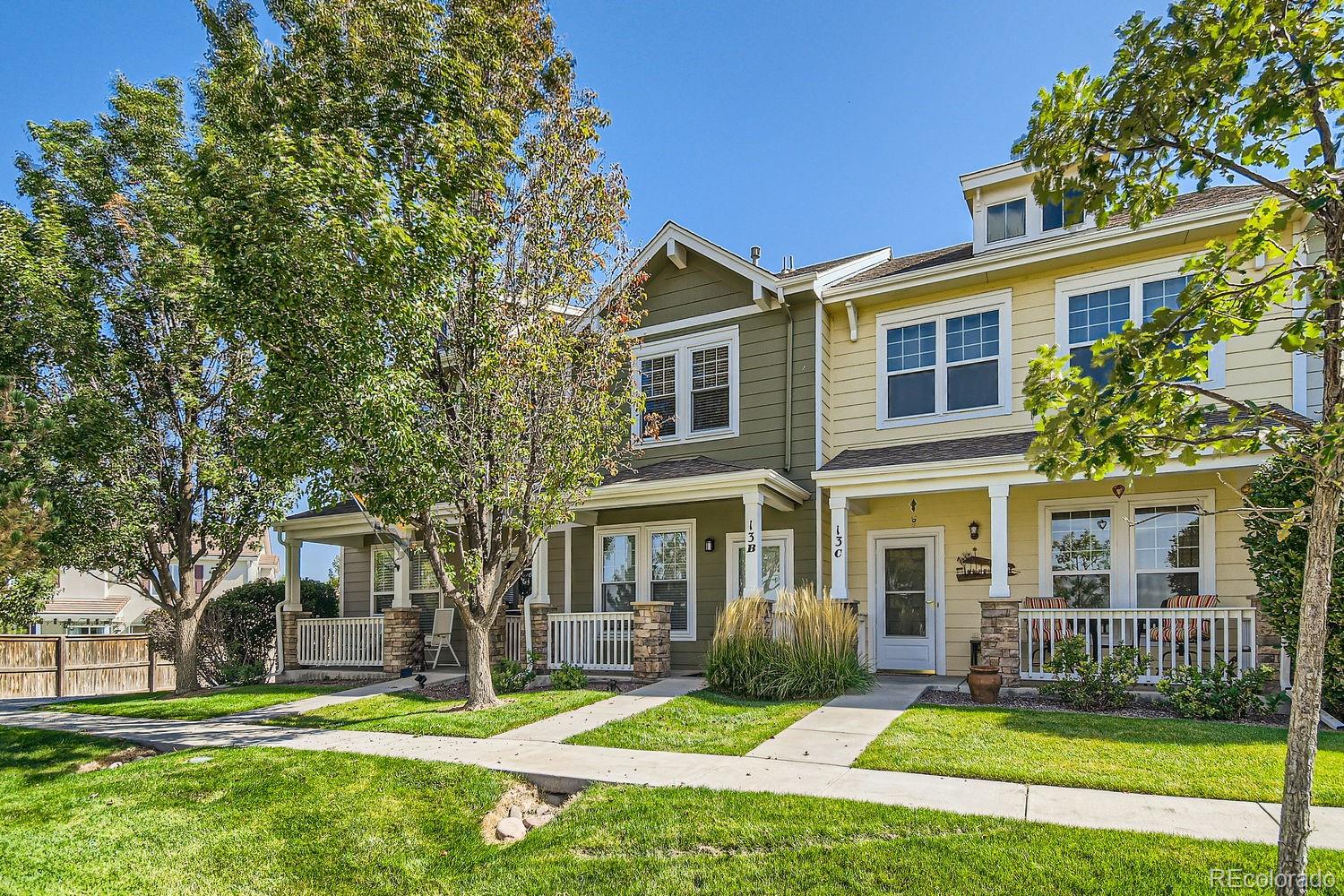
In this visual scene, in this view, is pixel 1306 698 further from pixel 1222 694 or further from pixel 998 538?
pixel 998 538

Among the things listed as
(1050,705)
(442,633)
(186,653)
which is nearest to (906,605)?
(1050,705)

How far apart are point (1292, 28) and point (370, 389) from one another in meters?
6.98

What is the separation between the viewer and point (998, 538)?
32.8 ft

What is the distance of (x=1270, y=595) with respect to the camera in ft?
26.0

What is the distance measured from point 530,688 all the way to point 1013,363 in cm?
780

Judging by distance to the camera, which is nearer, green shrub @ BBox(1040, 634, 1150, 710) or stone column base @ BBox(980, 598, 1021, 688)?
green shrub @ BBox(1040, 634, 1150, 710)

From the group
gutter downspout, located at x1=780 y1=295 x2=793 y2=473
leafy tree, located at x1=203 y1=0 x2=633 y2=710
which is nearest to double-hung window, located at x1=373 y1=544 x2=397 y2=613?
leafy tree, located at x1=203 y1=0 x2=633 y2=710

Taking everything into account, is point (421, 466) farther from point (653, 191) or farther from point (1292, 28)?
point (1292, 28)

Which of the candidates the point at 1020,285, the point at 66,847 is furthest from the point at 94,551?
the point at 1020,285

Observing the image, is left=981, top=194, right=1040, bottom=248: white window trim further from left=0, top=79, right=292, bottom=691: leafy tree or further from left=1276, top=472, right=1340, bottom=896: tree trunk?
left=0, top=79, right=292, bottom=691: leafy tree

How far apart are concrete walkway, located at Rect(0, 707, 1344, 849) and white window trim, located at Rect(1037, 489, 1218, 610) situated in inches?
213

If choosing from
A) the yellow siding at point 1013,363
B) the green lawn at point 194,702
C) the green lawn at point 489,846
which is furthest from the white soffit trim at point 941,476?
the green lawn at point 194,702

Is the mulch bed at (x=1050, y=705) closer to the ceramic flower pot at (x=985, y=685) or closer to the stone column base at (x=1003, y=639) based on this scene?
the ceramic flower pot at (x=985, y=685)

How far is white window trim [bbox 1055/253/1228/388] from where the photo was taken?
10.1 meters
